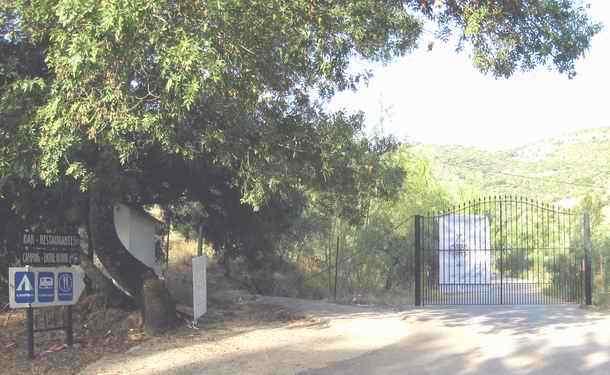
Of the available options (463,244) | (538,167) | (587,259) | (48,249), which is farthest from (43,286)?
(538,167)

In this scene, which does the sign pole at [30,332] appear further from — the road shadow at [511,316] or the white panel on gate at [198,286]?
the road shadow at [511,316]

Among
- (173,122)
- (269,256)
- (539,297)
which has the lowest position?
(539,297)

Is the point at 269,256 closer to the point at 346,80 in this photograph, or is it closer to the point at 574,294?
the point at 574,294

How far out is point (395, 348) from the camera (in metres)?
10.9

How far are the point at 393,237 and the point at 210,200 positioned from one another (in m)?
10.6

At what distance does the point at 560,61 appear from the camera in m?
9.45

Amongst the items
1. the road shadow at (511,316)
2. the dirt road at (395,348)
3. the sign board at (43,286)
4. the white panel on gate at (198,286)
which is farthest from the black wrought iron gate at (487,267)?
the sign board at (43,286)

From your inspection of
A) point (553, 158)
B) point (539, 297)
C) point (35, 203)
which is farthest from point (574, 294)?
point (553, 158)

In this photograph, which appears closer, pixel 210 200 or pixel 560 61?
pixel 560 61

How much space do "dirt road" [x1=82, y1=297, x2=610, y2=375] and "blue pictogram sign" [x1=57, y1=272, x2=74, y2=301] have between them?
62.2 inches

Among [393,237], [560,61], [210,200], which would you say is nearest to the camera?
[560,61]

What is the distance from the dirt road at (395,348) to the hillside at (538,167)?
19.9 metres

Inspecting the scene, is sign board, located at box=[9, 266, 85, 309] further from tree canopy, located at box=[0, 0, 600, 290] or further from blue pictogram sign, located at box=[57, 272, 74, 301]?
tree canopy, located at box=[0, 0, 600, 290]

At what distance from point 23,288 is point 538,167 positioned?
185 ft
